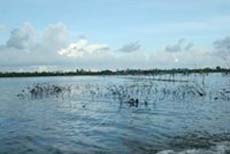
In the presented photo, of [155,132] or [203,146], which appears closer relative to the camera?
[203,146]

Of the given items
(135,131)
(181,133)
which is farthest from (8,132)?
(181,133)

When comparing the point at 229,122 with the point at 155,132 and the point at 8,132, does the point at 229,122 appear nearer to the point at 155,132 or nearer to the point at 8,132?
the point at 155,132

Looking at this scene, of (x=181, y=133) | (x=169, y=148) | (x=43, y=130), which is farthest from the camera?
(x=43, y=130)

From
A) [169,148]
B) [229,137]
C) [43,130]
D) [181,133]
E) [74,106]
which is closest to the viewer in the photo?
[169,148]

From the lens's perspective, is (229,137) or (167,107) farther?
(167,107)

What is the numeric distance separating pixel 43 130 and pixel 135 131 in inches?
225

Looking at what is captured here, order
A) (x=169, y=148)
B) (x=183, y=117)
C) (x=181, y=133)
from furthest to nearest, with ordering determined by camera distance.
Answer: (x=183, y=117), (x=181, y=133), (x=169, y=148)

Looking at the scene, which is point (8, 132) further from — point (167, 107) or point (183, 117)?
point (167, 107)

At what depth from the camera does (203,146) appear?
758 inches

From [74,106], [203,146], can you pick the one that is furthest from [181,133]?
[74,106]

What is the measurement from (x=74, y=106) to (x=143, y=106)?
699cm

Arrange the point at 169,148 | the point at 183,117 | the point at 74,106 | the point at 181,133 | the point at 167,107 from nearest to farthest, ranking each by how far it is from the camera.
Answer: the point at 169,148 < the point at 181,133 < the point at 183,117 < the point at 167,107 < the point at 74,106

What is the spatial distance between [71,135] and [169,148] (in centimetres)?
657

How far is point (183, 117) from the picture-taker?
1191 inches
